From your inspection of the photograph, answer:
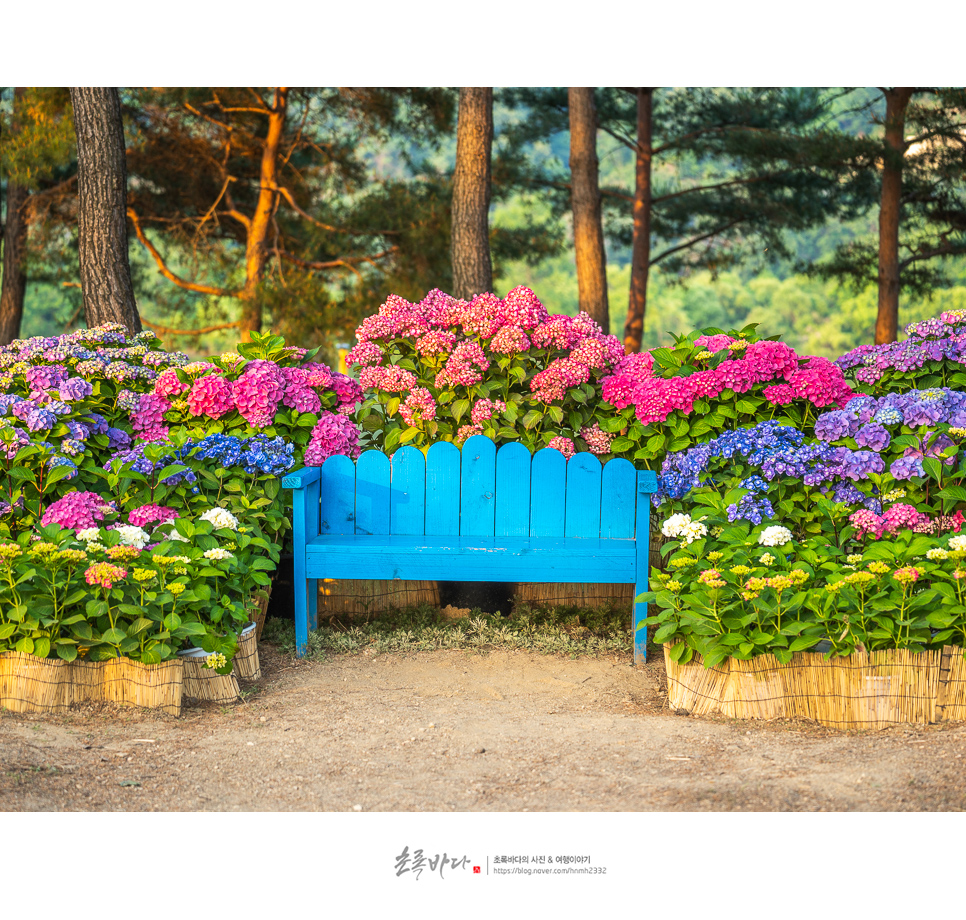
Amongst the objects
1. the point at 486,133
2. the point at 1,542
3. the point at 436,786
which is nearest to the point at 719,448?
the point at 436,786

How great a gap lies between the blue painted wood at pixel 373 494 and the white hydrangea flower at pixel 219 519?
2.25 feet

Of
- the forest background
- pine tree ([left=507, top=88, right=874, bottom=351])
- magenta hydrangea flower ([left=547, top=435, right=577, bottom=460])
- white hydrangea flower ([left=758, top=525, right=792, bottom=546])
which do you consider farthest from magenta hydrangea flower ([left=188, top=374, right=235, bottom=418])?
pine tree ([left=507, top=88, right=874, bottom=351])

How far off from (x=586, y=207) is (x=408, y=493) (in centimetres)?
754

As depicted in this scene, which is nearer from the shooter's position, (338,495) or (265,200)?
(338,495)

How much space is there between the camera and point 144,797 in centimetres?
249

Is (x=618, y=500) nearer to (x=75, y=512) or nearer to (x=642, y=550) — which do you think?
(x=642, y=550)

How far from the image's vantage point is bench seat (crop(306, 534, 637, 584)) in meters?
3.67

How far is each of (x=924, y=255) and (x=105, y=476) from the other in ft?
39.0

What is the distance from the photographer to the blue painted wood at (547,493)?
3875 mm

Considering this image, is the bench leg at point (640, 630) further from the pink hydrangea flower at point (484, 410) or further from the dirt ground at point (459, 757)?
the pink hydrangea flower at point (484, 410)

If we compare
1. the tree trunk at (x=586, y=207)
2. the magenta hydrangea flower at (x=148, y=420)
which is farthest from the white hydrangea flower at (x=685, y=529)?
the tree trunk at (x=586, y=207)

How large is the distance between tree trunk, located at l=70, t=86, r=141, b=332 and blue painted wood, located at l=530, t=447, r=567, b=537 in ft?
9.51

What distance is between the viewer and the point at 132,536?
10.4ft

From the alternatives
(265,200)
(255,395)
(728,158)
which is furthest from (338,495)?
(728,158)
